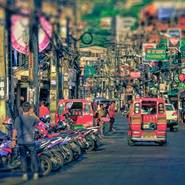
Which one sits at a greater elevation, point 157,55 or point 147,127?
point 157,55

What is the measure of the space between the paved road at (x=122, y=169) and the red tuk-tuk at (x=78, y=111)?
19.7ft

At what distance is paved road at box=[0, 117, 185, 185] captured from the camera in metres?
16.4

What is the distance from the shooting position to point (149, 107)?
1216 inches

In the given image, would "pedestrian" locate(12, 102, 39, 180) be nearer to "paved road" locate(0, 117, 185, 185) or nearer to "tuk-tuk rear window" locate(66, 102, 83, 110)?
"paved road" locate(0, 117, 185, 185)

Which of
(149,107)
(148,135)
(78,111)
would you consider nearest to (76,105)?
(78,111)

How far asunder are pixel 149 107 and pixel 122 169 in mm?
12025

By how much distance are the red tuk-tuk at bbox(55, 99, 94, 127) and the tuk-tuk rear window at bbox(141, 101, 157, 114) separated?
8.55 ft

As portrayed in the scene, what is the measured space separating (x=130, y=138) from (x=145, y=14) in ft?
60.7

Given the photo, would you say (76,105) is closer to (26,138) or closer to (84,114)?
(84,114)

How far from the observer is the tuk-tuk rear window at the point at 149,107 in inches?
1193

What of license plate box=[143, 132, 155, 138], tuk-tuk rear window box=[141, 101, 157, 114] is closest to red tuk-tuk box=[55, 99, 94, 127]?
tuk-tuk rear window box=[141, 101, 157, 114]

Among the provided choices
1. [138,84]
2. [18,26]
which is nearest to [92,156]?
[18,26]

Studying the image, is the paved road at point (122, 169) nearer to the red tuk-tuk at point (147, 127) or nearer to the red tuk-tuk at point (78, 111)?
the red tuk-tuk at point (147, 127)

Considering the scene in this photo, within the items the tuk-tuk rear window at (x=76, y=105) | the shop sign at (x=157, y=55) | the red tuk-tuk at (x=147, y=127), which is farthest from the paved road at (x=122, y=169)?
the shop sign at (x=157, y=55)
